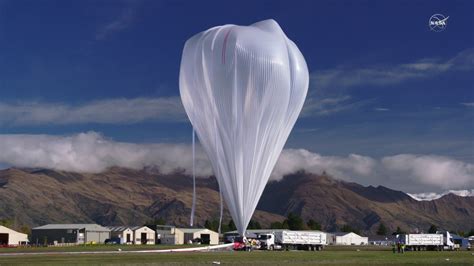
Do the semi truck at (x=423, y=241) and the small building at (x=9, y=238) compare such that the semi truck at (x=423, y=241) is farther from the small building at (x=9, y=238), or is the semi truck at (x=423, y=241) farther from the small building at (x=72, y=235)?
the small building at (x=72, y=235)

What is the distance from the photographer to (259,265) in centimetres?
5406

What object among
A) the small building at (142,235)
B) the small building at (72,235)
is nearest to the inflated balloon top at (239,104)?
the small building at (72,235)

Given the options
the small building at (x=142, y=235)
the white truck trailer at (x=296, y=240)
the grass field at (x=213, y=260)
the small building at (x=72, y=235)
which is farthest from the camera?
the small building at (x=142, y=235)

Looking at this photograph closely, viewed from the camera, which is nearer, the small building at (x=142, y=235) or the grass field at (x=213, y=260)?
the grass field at (x=213, y=260)

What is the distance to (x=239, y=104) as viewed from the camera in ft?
179

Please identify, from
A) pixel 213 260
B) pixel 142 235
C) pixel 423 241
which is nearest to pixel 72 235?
pixel 142 235

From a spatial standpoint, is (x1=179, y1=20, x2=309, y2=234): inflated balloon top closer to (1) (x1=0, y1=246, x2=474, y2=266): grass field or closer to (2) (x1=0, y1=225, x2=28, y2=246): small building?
(1) (x1=0, y1=246, x2=474, y2=266): grass field

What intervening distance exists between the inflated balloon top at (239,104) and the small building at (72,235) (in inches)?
5117

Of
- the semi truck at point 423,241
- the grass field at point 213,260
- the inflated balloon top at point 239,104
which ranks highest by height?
the inflated balloon top at point 239,104

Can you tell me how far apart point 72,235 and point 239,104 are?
453ft

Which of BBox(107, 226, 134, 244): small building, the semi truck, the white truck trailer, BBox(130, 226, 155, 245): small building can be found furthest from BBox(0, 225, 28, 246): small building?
the semi truck

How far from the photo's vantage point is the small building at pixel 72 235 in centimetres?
18018

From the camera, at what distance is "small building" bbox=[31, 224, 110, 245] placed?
591ft

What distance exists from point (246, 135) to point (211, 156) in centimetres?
328
